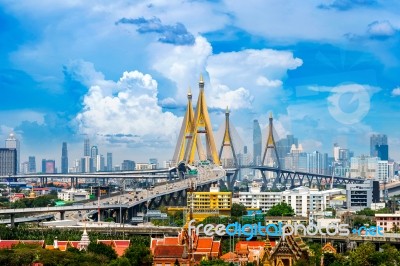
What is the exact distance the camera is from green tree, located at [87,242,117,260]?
838 inches

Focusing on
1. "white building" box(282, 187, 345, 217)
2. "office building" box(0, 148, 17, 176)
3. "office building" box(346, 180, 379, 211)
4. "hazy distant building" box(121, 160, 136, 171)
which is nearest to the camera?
"white building" box(282, 187, 345, 217)

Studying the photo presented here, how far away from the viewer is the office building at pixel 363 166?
89.0m

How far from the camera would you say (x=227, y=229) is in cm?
2875

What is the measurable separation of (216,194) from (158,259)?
852 inches

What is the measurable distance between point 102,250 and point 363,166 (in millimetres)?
71591

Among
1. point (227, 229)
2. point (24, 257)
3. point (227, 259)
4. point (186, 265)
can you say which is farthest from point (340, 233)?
point (24, 257)

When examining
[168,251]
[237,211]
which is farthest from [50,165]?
[168,251]

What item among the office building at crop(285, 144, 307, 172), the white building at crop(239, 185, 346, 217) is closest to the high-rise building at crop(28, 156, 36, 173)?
the office building at crop(285, 144, 307, 172)

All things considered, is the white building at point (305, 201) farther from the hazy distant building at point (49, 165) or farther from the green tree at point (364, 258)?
the hazy distant building at point (49, 165)

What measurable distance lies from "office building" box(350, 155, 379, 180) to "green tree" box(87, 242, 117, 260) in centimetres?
6790

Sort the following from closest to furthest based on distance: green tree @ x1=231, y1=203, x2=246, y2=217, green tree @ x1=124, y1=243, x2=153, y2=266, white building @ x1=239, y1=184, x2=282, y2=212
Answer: green tree @ x1=124, y1=243, x2=153, y2=266 < green tree @ x1=231, y1=203, x2=246, y2=217 < white building @ x1=239, y1=184, x2=282, y2=212

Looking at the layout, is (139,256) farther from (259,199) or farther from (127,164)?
(127,164)

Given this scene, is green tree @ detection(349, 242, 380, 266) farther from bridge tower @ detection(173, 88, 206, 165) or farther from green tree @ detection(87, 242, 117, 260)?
bridge tower @ detection(173, 88, 206, 165)

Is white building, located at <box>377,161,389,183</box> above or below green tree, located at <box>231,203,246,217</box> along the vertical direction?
above
